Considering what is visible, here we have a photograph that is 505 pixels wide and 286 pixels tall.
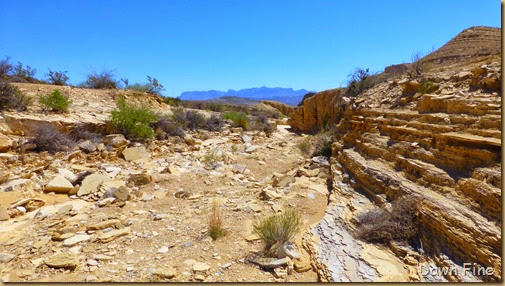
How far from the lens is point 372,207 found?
3.92 metres

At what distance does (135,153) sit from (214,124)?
5772 mm

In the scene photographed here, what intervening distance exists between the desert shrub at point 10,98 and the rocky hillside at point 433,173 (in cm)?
788

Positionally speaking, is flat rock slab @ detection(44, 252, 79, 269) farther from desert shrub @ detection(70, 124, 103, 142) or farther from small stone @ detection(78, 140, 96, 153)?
desert shrub @ detection(70, 124, 103, 142)

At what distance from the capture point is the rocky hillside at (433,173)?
2.60m

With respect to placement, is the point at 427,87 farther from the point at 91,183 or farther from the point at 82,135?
the point at 82,135

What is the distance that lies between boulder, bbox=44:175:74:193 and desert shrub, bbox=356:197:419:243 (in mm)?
4834

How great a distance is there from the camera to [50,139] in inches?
258

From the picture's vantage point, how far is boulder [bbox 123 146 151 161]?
727 cm

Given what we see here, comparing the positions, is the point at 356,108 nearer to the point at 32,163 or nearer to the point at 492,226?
the point at 492,226

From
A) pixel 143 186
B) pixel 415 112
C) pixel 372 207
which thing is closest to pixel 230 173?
pixel 143 186

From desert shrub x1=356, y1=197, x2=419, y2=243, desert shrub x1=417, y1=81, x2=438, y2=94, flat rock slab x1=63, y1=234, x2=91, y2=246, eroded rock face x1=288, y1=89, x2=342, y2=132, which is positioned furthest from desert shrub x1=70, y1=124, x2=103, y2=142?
eroded rock face x1=288, y1=89, x2=342, y2=132

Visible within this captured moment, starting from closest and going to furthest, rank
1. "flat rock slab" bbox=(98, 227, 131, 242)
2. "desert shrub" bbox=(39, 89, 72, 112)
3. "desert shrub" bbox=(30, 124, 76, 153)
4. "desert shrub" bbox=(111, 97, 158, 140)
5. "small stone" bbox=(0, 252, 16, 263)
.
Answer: "small stone" bbox=(0, 252, 16, 263)
"flat rock slab" bbox=(98, 227, 131, 242)
"desert shrub" bbox=(30, 124, 76, 153)
"desert shrub" bbox=(39, 89, 72, 112)
"desert shrub" bbox=(111, 97, 158, 140)

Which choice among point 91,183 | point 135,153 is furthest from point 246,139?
point 91,183

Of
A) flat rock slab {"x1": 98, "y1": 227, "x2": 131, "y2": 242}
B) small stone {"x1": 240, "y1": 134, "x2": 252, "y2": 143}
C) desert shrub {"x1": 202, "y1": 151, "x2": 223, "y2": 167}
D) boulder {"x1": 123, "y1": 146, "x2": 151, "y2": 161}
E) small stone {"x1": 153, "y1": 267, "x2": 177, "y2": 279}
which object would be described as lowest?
small stone {"x1": 153, "y1": 267, "x2": 177, "y2": 279}
